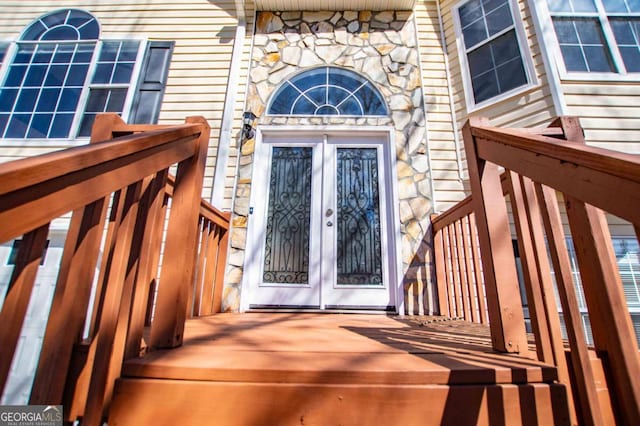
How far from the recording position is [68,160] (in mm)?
712

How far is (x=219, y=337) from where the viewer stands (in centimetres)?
134

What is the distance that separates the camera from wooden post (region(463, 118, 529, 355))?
1.13 meters

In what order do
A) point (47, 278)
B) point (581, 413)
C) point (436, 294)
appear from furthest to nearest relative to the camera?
point (436, 294)
point (47, 278)
point (581, 413)

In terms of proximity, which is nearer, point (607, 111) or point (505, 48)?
point (607, 111)

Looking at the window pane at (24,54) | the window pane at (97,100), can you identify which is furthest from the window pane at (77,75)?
the window pane at (24,54)

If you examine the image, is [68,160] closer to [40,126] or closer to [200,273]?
[200,273]

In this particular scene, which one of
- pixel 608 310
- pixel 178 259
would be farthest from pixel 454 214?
pixel 178 259

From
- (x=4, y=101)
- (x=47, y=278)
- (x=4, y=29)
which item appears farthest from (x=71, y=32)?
(x=47, y=278)

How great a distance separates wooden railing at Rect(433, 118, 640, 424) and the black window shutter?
11.8 feet

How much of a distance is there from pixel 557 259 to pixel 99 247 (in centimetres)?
175

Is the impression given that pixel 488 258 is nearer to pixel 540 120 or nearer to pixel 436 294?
pixel 436 294

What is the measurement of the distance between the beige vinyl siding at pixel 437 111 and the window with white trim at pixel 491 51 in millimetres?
282

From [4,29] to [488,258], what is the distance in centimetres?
625

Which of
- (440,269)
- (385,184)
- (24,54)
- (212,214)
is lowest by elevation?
(440,269)
